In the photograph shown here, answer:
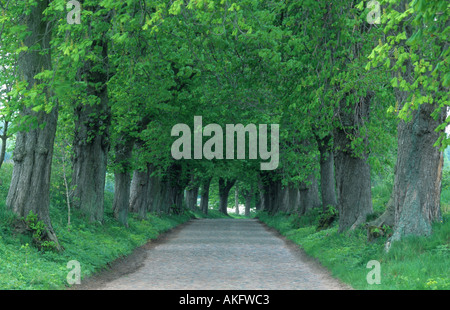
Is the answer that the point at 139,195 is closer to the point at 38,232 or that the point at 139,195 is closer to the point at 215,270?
the point at 215,270

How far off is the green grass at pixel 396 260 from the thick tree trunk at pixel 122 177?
9746mm

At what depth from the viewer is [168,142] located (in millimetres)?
29391

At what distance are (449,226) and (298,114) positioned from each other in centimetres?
606

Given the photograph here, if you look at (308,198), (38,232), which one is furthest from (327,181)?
(38,232)

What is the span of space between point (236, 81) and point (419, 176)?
258 inches

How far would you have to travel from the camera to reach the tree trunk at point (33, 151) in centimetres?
1384

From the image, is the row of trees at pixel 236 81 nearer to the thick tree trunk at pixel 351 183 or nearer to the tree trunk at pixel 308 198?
the thick tree trunk at pixel 351 183

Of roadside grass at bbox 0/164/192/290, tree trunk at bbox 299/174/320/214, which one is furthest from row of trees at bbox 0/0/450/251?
A: tree trunk at bbox 299/174/320/214

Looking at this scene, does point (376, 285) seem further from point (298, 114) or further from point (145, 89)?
point (145, 89)

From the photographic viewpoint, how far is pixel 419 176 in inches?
521

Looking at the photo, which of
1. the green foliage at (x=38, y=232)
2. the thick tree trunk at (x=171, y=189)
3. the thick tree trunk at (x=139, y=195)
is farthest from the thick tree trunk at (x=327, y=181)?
the green foliage at (x=38, y=232)

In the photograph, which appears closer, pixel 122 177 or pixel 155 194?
pixel 122 177

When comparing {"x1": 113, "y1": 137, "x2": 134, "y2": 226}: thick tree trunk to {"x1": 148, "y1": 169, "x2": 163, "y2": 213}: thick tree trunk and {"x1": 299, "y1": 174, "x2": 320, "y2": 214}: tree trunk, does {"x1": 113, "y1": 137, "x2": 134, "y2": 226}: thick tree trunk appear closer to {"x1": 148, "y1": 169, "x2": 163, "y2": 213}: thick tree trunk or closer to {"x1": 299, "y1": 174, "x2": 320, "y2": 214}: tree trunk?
{"x1": 148, "y1": 169, "x2": 163, "y2": 213}: thick tree trunk

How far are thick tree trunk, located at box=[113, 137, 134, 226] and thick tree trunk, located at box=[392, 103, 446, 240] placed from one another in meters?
13.1
